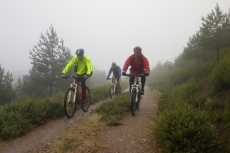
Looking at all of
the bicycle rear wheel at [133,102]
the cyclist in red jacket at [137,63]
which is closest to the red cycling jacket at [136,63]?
the cyclist in red jacket at [137,63]

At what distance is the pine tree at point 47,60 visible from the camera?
963 inches

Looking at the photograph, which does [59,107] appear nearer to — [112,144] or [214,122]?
[112,144]

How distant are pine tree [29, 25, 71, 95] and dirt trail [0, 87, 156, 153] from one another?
18.5 metres

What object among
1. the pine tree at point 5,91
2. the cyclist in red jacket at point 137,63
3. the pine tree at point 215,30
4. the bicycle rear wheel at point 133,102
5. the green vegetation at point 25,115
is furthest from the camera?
the pine tree at point 5,91

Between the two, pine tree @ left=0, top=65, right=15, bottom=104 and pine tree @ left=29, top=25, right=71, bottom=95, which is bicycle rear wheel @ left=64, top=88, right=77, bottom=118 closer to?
pine tree @ left=0, top=65, right=15, bottom=104

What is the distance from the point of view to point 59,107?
8086mm

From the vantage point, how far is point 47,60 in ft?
80.3

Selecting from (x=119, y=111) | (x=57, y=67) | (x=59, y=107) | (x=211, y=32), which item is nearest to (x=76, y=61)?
(x=59, y=107)

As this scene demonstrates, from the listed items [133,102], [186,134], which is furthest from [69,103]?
[186,134]

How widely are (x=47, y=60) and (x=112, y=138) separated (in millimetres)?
21297

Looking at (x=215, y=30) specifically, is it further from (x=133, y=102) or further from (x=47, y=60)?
(x=47, y=60)

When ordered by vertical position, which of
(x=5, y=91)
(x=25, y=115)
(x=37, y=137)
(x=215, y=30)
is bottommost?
(x=37, y=137)

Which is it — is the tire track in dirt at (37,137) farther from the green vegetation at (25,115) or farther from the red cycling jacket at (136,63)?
the red cycling jacket at (136,63)

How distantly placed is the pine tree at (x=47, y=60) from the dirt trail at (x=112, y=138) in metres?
18.5
